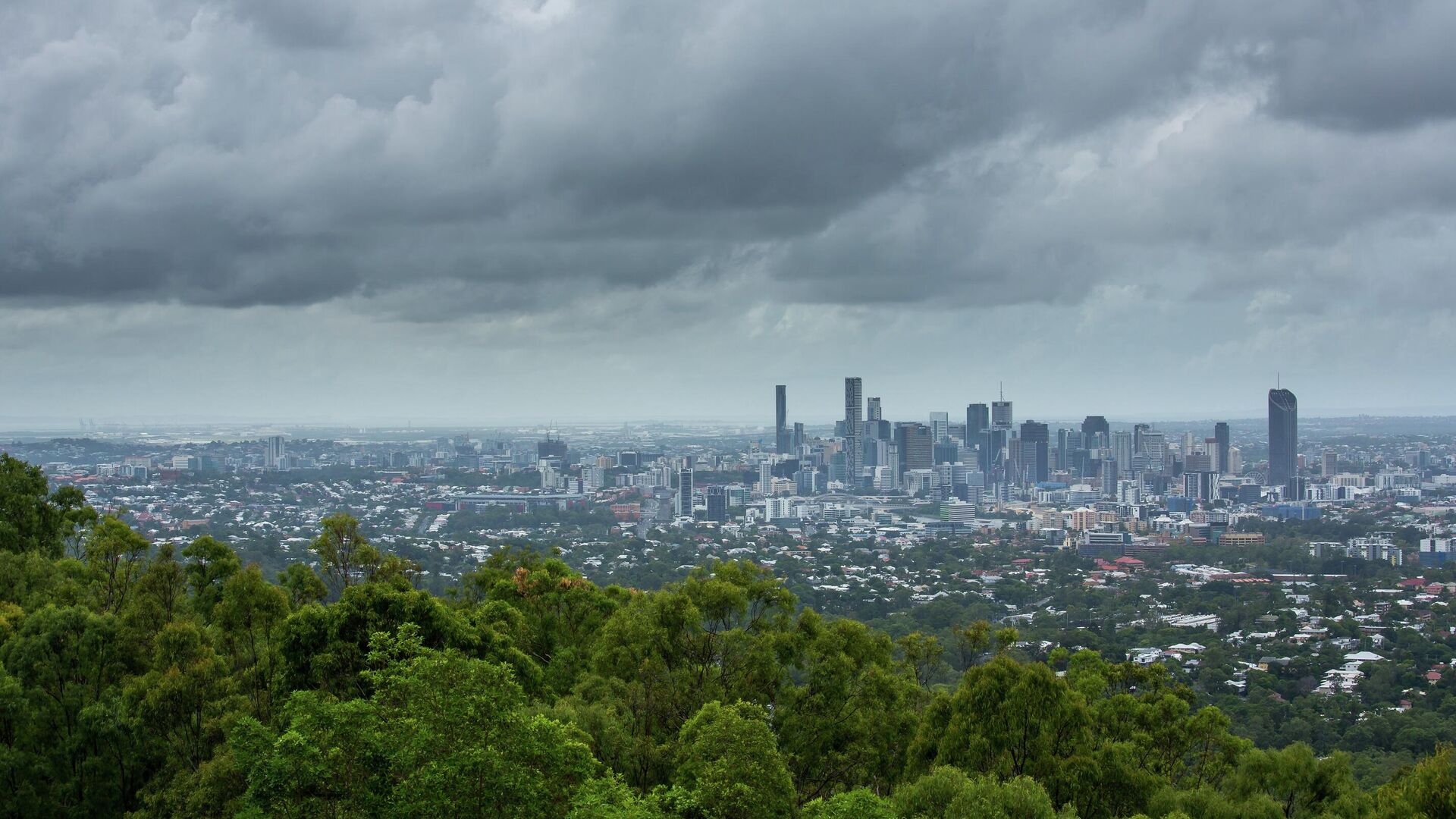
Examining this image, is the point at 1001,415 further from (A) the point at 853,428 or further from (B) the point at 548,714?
(B) the point at 548,714

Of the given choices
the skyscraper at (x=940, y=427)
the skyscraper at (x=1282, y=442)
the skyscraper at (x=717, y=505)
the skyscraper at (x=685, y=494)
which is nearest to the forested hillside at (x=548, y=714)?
the skyscraper at (x=717, y=505)

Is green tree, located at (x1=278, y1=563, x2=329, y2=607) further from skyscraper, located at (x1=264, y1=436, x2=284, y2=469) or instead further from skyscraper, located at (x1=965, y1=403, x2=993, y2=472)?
skyscraper, located at (x1=965, y1=403, x2=993, y2=472)

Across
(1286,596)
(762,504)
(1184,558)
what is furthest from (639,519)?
(1286,596)

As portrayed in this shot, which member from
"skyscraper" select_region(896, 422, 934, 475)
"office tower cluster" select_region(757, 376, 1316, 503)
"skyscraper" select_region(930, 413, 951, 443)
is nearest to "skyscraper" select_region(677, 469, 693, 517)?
"office tower cluster" select_region(757, 376, 1316, 503)

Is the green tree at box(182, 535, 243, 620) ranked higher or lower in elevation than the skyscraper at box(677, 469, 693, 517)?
higher

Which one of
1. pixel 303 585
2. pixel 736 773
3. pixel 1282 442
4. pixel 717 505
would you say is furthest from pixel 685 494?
pixel 736 773

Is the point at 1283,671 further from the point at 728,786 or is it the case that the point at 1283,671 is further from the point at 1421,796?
the point at 728,786

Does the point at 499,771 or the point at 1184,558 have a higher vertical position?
the point at 499,771
